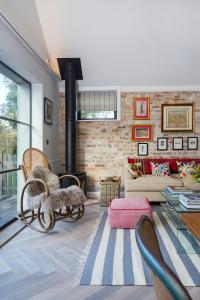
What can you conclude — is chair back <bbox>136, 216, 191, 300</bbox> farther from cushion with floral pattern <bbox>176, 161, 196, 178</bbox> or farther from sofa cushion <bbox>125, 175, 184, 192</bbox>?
cushion with floral pattern <bbox>176, 161, 196, 178</bbox>

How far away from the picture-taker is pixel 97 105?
5387 mm

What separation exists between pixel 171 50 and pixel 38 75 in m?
2.60

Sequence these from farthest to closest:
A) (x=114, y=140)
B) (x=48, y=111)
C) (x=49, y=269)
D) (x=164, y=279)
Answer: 1. (x=114, y=140)
2. (x=48, y=111)
3. (x=49, y=269)
4. (x=164, y=279)

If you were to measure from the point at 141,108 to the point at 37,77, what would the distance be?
241 cm

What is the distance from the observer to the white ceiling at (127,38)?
3.94 meters

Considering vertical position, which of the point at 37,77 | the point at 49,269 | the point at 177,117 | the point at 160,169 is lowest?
the point at 49,269

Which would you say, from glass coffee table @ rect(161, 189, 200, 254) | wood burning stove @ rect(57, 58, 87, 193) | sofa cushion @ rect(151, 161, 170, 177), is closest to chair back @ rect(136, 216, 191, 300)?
glass coffee table @ rect(161, 189, 200, 254)

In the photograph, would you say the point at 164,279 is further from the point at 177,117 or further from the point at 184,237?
the point at 177,117

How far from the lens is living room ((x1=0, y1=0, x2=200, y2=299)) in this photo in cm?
210

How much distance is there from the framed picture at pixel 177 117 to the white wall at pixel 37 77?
7.96 ft

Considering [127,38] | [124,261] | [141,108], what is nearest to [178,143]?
[141,108]

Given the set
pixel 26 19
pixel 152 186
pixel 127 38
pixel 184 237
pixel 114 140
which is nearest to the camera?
pixel 184 237

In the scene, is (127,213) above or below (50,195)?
below

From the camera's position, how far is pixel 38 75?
13.5ft
